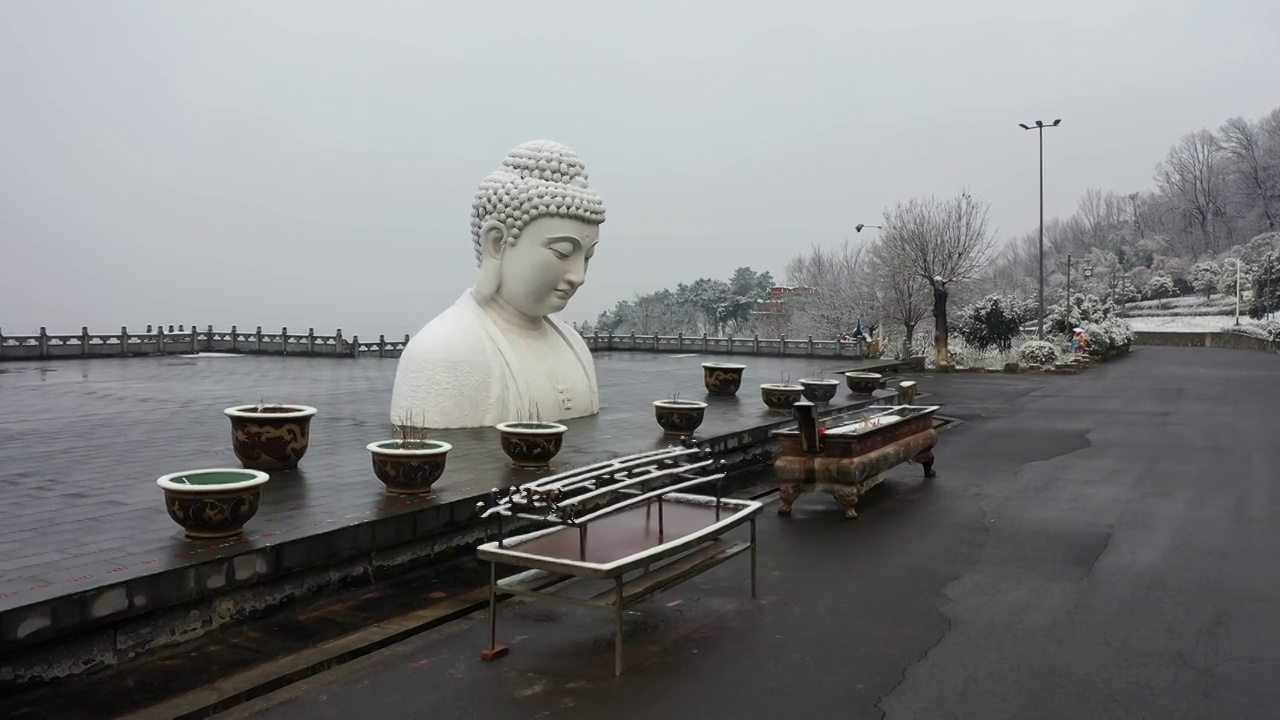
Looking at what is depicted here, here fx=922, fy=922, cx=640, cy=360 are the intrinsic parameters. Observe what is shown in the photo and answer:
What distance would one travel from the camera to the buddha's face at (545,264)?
404 inches

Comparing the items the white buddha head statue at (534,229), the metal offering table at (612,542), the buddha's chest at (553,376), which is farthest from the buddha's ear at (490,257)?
the metal offering table at (612,542)

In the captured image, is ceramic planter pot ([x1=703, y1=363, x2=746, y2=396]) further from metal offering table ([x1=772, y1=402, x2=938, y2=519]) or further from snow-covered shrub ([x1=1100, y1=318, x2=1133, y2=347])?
snow-covered shrub ([x1=1100, y1=318, x2=1133, y2=347])

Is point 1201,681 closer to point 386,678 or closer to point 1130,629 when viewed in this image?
point 1130,629

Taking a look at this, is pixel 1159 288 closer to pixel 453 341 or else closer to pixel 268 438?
pixel 453 341

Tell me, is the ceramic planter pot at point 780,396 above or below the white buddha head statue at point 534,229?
below

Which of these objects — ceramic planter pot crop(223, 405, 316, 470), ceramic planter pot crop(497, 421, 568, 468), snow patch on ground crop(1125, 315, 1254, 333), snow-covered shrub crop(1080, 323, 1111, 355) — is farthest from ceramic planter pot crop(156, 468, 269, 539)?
snow patch on ground crop(1125, 315, 1254, 333)

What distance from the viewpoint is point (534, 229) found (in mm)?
10258

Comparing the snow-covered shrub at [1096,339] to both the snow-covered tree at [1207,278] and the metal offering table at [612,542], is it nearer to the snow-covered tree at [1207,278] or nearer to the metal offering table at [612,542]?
the metal offering table at [612,542]

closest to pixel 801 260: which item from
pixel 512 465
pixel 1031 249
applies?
pixel 1031 249

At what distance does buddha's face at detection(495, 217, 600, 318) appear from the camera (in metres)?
10.3

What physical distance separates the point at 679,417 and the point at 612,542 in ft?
17.3

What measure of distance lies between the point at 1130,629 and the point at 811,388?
9.32 m

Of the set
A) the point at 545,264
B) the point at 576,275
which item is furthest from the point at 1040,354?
the point at 545,264

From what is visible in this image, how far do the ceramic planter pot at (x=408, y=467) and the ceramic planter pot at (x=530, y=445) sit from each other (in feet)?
3.94
